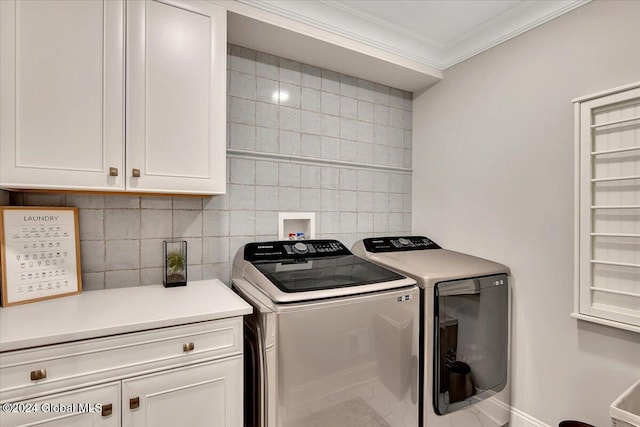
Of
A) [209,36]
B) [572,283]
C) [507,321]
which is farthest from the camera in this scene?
[507,321]

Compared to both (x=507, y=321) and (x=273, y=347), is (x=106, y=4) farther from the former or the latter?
(x=507, y=321)

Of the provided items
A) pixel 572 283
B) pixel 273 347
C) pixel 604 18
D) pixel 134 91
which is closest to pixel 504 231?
pixel 572 283

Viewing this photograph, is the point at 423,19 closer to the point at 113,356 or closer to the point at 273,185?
the point at 273,185

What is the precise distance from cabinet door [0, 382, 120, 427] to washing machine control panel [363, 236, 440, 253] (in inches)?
61.3

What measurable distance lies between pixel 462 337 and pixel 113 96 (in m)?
2.12

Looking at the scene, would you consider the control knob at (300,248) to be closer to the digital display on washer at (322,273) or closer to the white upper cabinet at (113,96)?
the digital display on washer at (322,273)

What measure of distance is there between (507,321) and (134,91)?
7.81ft

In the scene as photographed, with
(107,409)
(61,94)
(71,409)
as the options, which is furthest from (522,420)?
(61,94)

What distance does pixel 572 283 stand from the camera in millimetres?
1760

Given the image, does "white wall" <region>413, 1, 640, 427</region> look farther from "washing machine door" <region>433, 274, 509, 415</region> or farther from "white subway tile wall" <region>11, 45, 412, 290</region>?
"white subway tile wall" <region>11, 45, 412, 290</region>

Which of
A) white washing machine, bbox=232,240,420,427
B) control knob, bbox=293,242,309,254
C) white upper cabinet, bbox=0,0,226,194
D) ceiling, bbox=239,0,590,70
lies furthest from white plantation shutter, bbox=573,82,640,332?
white upper cabinet, bbox=0,0,226,194

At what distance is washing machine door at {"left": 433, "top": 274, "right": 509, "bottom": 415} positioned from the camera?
1.78 metres

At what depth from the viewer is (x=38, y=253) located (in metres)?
1.45

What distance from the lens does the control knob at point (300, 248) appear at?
203cm
